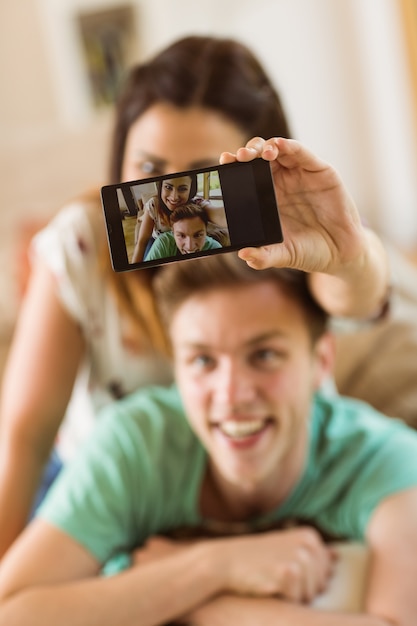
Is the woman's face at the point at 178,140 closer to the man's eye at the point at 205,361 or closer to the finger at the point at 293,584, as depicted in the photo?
the man's eye at the point at 205,361

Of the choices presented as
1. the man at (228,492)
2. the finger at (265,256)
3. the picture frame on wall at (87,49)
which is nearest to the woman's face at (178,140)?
the man at (228,492)

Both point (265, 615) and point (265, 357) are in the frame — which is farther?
point (265, 357)

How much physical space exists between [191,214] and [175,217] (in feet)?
0.04

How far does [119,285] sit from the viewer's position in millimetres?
1346

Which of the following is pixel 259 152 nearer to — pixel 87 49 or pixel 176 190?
pixel 176 190

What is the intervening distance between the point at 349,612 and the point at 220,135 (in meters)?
0.69

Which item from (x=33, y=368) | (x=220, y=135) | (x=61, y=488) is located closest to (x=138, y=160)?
(x=220, y=135)

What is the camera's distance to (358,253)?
0.81 meters

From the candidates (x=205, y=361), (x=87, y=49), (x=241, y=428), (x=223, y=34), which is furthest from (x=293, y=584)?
(x=87, y=49)

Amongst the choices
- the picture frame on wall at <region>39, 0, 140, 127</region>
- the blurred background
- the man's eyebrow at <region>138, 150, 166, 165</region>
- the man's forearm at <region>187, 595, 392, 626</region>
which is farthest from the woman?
the picture frame on wall at <region>39, 0, 140, 127</region>

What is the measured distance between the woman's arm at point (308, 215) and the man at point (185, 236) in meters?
0.03

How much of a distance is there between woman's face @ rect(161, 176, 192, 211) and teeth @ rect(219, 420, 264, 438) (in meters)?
0.42

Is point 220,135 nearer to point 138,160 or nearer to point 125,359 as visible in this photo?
point 138,160

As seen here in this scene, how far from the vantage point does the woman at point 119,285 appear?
120 cm
